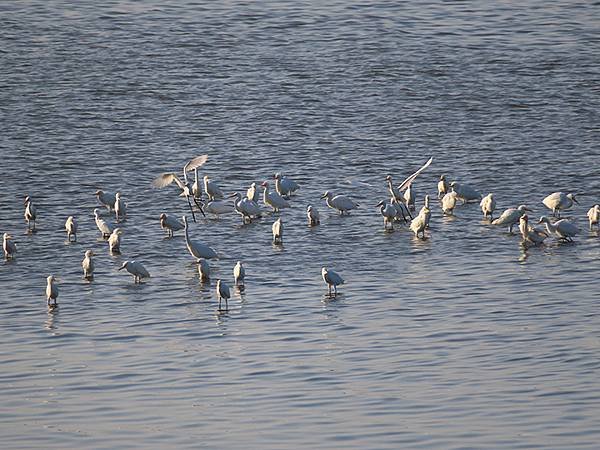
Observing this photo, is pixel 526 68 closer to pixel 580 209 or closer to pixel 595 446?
pixel 580 209

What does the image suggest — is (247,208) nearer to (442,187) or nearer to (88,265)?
(442,187)

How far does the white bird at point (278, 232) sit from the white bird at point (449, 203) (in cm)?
317

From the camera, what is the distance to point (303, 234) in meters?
23.0

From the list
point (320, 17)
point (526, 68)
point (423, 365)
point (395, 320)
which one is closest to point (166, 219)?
point (395, 320)

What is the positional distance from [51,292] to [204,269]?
2307mm

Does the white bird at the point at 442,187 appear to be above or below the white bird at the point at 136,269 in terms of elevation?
below

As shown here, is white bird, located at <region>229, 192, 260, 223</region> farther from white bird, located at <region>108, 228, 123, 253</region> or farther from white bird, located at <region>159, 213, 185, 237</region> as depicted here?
white bird, located at <region>108, 228, 123, 253</region>

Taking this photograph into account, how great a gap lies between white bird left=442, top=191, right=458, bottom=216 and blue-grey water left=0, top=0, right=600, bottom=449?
1.39ft

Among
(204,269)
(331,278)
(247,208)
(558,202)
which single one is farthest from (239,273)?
(558,202)

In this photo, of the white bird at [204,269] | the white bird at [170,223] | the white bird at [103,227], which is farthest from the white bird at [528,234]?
the white bird at [103,227]

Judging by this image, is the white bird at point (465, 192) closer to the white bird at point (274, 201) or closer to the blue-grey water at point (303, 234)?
the blue-grey water at point (303, 234)

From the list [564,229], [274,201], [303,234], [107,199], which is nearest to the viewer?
[564,229]

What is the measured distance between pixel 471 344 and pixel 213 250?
18.1 feet

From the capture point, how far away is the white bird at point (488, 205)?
23422mm
